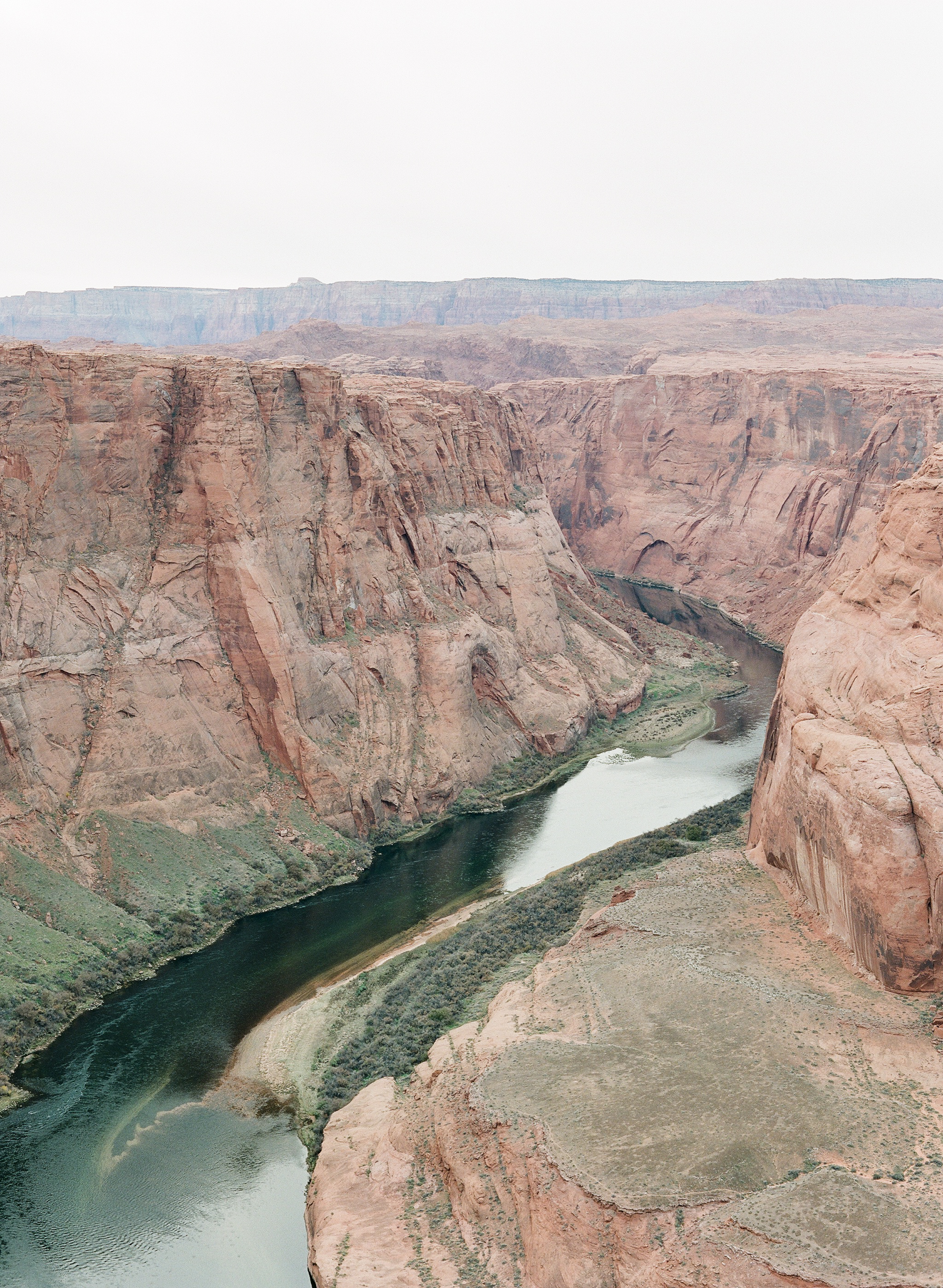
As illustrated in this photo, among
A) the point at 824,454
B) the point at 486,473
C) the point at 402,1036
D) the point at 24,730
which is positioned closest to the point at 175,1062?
the point at 402,1036

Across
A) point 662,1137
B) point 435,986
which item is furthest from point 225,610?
point 662,1137

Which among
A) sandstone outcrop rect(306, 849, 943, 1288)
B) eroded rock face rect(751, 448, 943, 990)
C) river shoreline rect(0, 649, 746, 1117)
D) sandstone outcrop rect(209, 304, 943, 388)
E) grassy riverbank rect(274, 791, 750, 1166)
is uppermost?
sandstone outcrop rect(209, 304, 943, 388)

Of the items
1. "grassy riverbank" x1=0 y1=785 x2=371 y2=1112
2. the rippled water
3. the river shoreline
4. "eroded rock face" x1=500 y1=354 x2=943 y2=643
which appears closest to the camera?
the rippled water

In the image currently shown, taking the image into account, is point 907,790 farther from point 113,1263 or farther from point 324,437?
point 324,437

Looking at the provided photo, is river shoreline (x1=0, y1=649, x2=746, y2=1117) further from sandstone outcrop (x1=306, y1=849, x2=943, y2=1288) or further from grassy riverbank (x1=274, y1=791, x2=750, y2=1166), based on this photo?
sandstone outcrop (x1=306, y1=849, x2=943, y2=1288)

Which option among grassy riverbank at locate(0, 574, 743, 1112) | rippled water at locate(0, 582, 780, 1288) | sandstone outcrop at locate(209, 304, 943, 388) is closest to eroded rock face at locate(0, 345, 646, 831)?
grassy riverbank at locate(0, 574, 743, 1112)

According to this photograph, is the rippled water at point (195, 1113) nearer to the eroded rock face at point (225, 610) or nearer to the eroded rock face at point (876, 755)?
the eroded rock face at point (225, 610)
